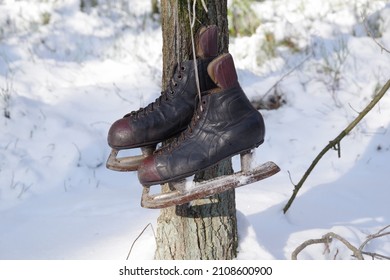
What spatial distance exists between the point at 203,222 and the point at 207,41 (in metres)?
0.87

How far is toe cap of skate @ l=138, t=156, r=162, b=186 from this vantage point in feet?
6.14

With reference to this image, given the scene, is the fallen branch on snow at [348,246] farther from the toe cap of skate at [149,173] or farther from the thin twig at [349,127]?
the toe cap of skate at [149,173]

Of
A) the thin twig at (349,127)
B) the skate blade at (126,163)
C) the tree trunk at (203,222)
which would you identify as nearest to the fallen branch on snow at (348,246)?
the tree trunk at (203,222)

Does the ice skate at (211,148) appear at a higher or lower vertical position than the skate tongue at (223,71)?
lower

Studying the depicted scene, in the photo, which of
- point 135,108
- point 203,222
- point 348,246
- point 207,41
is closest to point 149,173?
point 207,41

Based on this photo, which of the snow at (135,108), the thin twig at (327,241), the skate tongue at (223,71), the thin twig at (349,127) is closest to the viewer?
the skate tongue at (223,71)

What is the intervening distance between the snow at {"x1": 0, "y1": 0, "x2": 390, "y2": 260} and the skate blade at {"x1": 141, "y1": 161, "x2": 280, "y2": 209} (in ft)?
2.87

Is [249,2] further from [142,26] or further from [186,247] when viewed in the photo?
[186,247]

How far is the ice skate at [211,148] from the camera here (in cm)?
187

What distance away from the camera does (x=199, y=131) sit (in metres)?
1.89

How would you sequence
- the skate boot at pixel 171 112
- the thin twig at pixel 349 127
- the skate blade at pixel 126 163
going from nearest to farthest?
the skate boot at pixel 171 112, the skate blade at pixel 126 163, the thin twig at pixel 349 127

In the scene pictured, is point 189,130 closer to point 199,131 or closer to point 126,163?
point 199,131

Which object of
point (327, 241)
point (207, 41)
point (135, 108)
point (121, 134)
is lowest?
point (135, 108)

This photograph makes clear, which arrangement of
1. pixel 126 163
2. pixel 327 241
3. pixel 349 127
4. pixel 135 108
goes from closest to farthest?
1. pixel 126 163
2. pixel 327 241
3. pixel 349 127
4. pixel 135 108
